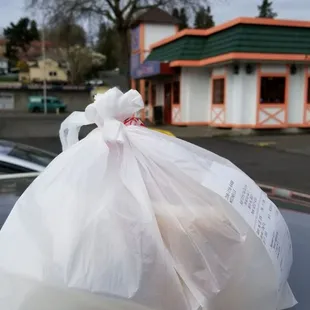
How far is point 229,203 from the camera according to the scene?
1.43m

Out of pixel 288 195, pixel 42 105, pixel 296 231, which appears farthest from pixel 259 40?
pixel 42 105

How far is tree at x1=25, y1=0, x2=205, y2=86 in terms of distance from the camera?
1171 inches

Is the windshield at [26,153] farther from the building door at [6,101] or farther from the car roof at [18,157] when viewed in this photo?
the building door at [6,101]

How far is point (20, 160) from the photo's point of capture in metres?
3.44

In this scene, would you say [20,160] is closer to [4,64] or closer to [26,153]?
[26,153]

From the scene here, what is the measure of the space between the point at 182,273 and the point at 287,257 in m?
0.44

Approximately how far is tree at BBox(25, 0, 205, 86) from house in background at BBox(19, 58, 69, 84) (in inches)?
1759

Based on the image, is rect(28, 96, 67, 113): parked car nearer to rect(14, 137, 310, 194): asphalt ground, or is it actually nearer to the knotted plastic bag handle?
rect(14, 137, 310, 194): asphalt ground

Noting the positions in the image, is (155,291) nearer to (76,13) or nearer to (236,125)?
(236,125)

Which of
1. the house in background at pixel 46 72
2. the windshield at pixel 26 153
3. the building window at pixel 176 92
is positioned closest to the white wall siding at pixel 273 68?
the building window at pixel 176 92

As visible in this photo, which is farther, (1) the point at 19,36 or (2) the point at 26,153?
(1) the point at 19,36

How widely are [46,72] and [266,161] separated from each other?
71947 mm

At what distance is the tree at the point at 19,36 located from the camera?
267 ft

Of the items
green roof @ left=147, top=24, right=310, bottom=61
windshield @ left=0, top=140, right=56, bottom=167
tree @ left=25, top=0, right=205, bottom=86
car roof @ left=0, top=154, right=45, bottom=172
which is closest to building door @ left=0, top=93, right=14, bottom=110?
tree @ left=25, top=0, right=205, bottom=86
